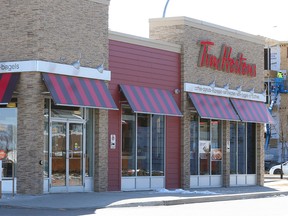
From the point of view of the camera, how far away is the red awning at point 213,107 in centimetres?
2997

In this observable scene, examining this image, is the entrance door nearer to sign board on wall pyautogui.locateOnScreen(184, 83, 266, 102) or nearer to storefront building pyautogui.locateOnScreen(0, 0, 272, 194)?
storefront building pyautogui.locateOnScreen(0, 0, 272, 194)

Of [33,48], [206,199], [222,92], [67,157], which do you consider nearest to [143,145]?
[67,157]

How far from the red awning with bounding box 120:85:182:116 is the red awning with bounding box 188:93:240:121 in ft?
4.56

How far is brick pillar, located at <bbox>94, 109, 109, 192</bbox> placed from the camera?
25375 millimetres

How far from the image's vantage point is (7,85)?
2266 cm

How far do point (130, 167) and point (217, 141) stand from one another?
6442 millimetres

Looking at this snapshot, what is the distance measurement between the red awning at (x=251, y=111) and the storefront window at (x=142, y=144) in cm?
539

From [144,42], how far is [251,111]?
27.4 feet

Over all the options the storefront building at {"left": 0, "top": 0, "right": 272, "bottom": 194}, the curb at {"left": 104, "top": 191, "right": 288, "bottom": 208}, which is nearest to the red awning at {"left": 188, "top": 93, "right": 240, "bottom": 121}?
the storefront building at {"left": 0, "top": 0, "right": 272, "bottom": 194}

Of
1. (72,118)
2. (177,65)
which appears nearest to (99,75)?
(72,118)

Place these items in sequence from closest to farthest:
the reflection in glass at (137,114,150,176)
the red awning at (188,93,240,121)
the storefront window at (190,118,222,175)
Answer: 1. the reflection in glass at (137,114,150,176)
2. the red awning at (188,93,240,121)
3. the storefront window at (190,118,222,175)

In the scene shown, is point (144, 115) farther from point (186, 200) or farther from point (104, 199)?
point (104, 199)

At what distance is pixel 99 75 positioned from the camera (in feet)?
82.9

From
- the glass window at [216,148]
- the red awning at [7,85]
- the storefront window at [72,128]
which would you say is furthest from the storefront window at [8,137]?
the glass window at [216,148]
